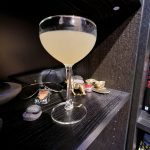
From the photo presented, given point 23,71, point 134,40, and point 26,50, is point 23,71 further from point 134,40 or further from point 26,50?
point 134,40

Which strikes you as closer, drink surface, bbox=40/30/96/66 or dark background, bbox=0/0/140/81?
drink surface, bbox=40/30/96/66

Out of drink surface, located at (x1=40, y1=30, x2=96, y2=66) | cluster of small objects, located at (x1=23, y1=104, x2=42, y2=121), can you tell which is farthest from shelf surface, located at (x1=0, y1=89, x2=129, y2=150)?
drink surface, located at (x1=40, y1=30, x2=96, y2=66)

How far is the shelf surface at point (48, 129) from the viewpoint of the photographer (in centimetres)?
27

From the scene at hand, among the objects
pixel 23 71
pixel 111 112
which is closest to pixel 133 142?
pixel 111 112

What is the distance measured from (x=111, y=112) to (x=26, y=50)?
0.43m

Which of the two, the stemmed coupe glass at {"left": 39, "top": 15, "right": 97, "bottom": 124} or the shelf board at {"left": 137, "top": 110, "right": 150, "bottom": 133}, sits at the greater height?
the stemmed coupe glass at {"left": 39, "top": 15, "right": 97, "bottom": 124}

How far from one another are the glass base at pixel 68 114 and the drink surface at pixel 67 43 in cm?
16

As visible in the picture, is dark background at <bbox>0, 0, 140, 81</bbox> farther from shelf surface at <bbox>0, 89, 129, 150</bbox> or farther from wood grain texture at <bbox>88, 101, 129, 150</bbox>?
wood grain texture at <bbox>88, 101, 129, 150</bbox>

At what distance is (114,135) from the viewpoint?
73 centimetres

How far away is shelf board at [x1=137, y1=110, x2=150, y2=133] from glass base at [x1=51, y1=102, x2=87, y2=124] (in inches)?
14.2

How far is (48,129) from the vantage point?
32cm

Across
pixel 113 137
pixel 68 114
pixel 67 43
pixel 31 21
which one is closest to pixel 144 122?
pixel 113 137

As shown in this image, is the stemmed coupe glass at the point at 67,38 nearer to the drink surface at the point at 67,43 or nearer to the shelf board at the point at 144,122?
the drink surface at the point at 67,43

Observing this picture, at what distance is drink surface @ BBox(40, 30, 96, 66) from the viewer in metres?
0.35
